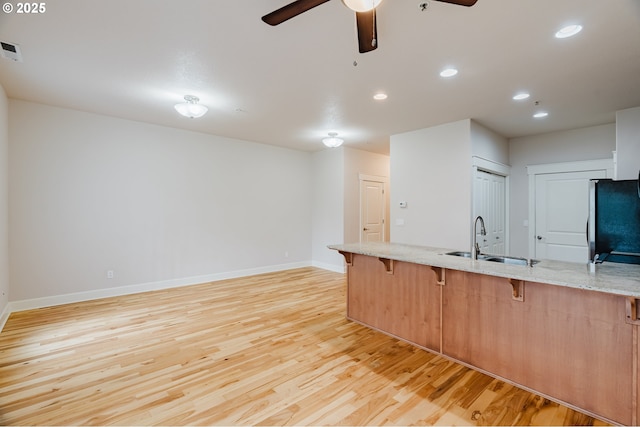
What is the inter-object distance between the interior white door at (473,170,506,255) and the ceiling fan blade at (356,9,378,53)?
3.54m

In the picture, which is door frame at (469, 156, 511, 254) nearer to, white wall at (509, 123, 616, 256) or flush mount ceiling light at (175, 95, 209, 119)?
white wall at (509, 123, 616, 256)

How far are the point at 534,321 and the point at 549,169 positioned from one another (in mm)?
4156

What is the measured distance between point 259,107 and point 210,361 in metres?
3.19

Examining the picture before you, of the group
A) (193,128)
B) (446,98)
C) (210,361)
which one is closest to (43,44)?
(193,128)

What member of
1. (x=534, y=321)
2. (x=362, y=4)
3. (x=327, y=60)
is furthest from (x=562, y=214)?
(x=362, y=4)

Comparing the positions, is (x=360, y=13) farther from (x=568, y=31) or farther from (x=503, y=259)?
(x=503, y=259)

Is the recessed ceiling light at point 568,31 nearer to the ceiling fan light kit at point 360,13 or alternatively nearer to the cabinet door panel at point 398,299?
the ceiling fan light kit at point 360,13

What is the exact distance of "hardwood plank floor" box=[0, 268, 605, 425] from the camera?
1.99 meters

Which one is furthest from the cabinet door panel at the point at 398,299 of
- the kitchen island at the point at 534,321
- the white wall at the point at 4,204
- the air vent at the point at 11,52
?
the white wall at the point at 4,204

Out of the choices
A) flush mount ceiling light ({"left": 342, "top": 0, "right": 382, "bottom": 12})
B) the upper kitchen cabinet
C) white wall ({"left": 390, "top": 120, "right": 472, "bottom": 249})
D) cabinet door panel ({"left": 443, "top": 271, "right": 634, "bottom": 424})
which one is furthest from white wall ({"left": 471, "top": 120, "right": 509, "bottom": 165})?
flush mount ceiling light ({"left": 342, "top": 0, "right": 382, "bottom": 12})

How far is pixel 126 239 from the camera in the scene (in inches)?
189

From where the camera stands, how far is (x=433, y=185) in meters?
4.99

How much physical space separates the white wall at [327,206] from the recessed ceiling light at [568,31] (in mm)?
4401

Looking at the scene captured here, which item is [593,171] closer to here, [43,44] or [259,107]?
[259,107]
